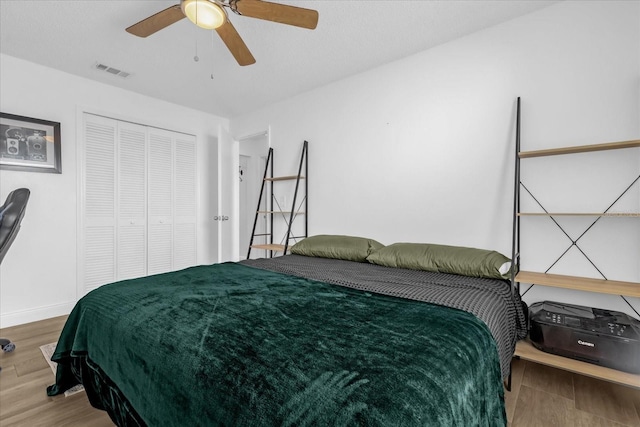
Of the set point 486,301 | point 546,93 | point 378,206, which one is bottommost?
point 486,301

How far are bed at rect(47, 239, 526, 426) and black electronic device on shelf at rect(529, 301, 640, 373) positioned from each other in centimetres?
14

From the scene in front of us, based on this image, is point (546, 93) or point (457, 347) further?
point (546, 93)

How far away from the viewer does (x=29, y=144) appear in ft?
9.50

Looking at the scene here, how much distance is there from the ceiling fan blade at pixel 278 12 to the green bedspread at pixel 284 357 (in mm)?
1549

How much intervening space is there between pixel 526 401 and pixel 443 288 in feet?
2.63

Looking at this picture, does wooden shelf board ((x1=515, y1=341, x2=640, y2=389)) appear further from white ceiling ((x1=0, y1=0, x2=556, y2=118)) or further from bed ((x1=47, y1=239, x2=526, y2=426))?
white ceiling ((x1=0, y1=0, x2=556, y2=118))

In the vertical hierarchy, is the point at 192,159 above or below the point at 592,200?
above

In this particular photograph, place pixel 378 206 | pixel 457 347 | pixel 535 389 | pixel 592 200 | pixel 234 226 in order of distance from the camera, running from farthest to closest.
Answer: pixel 234 226 < pixel 378 206 < pixel 592 200 < pixel 535 389 < pixel 457 347

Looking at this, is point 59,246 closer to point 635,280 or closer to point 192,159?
point 192,159

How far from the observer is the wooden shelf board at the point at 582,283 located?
1.64 meters

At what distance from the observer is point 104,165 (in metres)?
3.43

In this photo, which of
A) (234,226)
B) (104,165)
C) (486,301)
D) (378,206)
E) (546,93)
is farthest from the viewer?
(234,226)

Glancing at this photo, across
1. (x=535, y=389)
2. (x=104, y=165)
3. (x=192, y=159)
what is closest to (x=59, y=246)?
(x=104, y=165)

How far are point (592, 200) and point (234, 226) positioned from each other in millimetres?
3712
